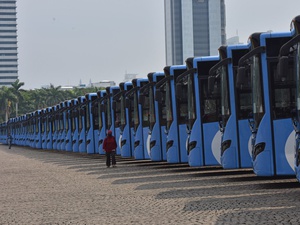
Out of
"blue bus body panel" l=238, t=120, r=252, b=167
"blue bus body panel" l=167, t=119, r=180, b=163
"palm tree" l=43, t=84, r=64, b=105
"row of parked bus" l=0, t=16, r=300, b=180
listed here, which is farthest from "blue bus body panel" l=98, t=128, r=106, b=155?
"palm tree" l=43, t=84, r=64, b=105

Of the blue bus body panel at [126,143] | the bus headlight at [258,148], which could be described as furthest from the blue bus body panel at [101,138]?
the bus headlight at [258,148]

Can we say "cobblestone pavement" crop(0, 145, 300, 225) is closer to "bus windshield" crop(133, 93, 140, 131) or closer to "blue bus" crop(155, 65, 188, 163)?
"blue bus" crop(155, 65, 188, 163)

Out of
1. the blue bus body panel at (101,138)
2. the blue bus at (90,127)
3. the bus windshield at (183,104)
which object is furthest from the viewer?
the blue bus at (90,127)

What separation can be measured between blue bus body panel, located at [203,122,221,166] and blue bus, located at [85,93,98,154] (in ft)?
58.2

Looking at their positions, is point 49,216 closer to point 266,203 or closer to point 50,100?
point 266,203

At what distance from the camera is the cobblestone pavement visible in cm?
1089

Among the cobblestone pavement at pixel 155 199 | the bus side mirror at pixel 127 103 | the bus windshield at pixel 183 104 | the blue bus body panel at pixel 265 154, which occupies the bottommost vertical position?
the cobblestone pavement at pixel 155 199

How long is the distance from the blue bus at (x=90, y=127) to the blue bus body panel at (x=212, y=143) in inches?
699

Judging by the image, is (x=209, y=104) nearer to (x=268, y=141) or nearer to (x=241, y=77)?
(x=268, y=141)

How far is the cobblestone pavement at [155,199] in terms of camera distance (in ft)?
35.7

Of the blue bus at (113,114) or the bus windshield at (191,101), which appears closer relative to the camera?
the bus windshield at (191,101)

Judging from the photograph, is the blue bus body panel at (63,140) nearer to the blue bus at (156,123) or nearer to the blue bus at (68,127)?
the blue bus at (68,127)

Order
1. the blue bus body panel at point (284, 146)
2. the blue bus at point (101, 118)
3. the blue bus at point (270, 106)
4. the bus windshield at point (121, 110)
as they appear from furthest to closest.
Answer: the blue bus at point (101, 118) → the bus windshield at point (121, 110) → the blue bus at point (270, 106) → the blue bus body panel at point (284, 146)

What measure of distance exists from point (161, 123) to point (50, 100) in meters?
124
